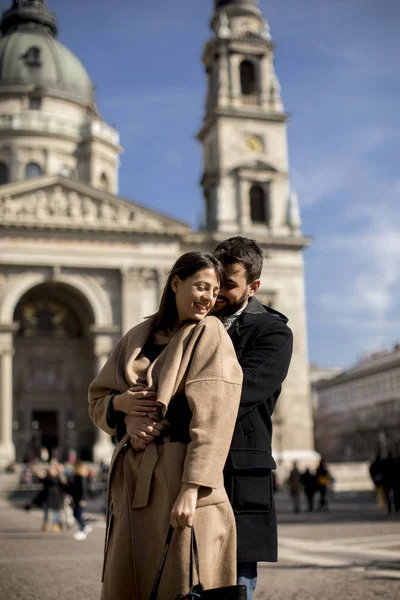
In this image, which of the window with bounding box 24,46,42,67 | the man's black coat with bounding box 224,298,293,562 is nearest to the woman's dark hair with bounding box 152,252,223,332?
the man's black coat with bounding box 224,298,293,562

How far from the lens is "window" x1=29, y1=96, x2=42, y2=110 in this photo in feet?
173

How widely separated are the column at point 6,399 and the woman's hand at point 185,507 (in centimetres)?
3599

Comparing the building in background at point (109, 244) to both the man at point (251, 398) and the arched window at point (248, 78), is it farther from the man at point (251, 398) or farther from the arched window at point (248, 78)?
the man at point (251, 398)

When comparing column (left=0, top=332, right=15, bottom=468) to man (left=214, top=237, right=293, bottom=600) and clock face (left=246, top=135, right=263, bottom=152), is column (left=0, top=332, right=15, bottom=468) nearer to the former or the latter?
clock face (left=246, top=135, right=263, bottom=152)

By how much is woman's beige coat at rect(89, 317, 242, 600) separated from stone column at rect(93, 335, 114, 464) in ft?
118

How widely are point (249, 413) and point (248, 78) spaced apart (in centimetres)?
4576

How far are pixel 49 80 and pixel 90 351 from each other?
20.9 meters

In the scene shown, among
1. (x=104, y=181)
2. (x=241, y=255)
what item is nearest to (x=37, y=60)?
(x=104, y=181)

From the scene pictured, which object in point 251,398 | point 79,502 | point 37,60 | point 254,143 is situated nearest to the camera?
point 251,398

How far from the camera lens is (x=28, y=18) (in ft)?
194

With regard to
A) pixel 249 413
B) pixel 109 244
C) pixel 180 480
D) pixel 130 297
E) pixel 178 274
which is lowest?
pixel 180 480

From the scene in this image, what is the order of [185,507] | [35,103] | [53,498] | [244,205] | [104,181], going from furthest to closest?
1. [104,181]
2. [35,103]
3. [244,205]
4. [53,498]
5. [185,507]

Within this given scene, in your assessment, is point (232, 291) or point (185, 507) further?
point (232, 291)

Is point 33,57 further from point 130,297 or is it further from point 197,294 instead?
point 197,294
